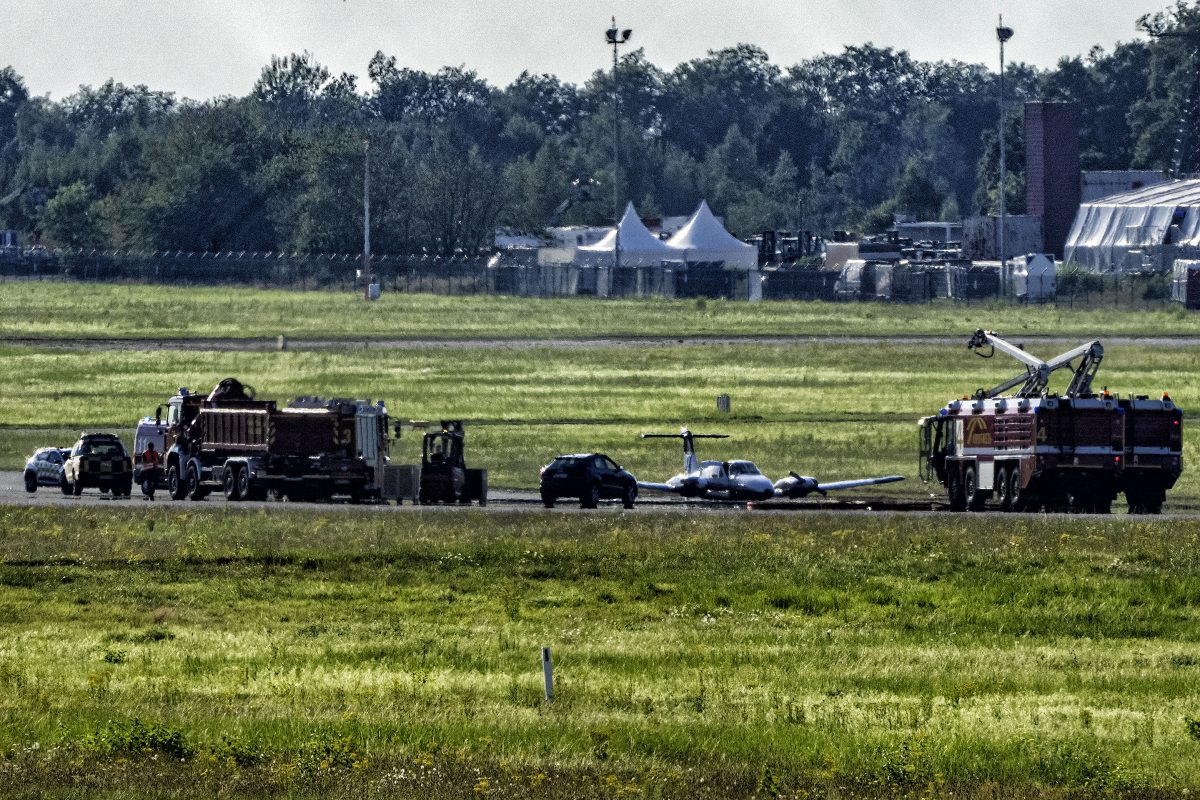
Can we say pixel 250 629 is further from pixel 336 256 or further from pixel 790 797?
pixel 336 256

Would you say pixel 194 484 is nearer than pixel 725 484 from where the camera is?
No

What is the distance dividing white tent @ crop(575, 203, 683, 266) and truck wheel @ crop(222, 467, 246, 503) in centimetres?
12196

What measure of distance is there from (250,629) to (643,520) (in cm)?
1811

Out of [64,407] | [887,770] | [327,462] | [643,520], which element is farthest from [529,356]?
[887,770]

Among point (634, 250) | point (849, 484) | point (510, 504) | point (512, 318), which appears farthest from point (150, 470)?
point (634, 250)

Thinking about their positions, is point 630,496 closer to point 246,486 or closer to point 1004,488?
point 1004,488

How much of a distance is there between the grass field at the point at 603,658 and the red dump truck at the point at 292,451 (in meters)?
9.93

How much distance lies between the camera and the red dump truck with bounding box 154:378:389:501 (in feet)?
186

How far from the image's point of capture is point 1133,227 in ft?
546

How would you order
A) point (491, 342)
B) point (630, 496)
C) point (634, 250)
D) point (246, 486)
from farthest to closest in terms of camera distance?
point (634, 250) < point (491, 342) < point (246, 486) < point (630, 496)

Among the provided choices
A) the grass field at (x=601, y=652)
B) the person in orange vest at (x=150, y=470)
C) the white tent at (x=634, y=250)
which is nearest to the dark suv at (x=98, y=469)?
the person in orange vest at (x=150, y=470)

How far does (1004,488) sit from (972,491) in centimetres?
162

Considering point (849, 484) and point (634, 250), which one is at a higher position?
point (634, 250)

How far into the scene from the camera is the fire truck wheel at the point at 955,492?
55594 mm
